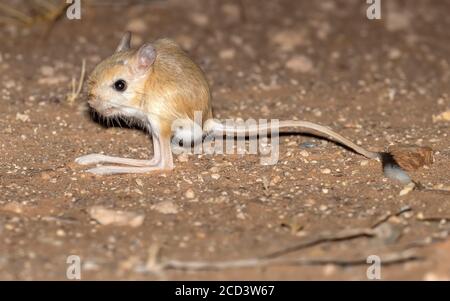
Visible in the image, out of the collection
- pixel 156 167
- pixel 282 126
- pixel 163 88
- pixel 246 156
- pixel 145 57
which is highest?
pixel 145 57

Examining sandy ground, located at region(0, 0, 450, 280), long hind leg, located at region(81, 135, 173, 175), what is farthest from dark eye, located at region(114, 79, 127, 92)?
sandy ground, located at region(0, 0, 450, 280)

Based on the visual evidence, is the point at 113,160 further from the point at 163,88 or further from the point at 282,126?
the point at 282,126

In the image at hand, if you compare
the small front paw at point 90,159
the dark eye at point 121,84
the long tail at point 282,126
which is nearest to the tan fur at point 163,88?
the dark eye at point 121,84

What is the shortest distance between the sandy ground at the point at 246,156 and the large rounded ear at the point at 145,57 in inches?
26.8

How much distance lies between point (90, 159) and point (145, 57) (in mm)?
759

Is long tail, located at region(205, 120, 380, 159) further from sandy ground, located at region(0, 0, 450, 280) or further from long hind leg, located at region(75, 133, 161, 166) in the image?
long hind leg, located at region(75, 133, 161, 166)

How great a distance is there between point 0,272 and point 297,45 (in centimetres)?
459

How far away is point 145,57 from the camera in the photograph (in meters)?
4.42

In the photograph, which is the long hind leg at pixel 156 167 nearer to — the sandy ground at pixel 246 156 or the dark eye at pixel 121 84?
the sandy ground at pixel 246 156

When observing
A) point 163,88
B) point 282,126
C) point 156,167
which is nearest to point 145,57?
point 163,88

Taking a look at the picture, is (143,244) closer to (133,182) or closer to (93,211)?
(93,211)

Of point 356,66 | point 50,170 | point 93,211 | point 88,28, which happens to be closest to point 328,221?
point 93,211

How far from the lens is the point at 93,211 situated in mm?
3855

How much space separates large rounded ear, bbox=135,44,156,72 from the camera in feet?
14.4
